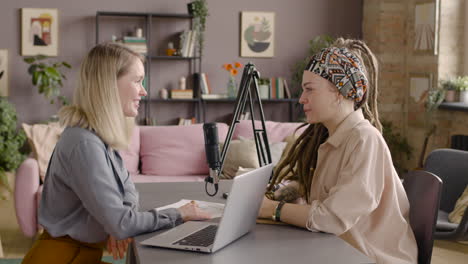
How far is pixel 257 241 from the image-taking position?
1.89m

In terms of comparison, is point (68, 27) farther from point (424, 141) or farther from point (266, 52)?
point (424, 141)

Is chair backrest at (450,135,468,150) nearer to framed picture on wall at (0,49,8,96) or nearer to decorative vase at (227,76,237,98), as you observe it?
decorative vase at (227,76,237,98)

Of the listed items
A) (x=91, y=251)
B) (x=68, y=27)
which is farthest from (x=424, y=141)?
(x=91, y=251)

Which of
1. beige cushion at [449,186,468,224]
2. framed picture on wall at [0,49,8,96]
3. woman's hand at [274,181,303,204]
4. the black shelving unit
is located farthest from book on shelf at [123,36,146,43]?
woman's hand at [274,181,303,204]

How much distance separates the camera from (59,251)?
2.00 metres

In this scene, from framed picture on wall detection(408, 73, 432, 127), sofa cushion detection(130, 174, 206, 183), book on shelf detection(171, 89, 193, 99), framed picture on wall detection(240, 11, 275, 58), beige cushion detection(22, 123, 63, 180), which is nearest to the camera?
beige cushion detection(22, 123, 63, 180)

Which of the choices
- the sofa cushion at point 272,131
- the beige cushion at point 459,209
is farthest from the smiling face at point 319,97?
the sofa cushion at point 272,131

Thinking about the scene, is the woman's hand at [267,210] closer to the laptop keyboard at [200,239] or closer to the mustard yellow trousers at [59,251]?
the laptop keyboard at [200,239]

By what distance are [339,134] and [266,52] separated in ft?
16.4

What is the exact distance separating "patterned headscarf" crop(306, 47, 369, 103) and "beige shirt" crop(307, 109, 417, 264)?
4.1 inches

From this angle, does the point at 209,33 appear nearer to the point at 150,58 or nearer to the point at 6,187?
the point at 150,58

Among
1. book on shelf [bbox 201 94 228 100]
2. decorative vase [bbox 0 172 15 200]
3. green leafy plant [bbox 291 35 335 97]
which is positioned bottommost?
decorative vase [bbox 0 172 15 200]

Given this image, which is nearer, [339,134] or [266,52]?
[339,134]

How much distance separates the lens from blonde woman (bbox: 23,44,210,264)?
6.24ft
